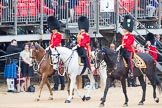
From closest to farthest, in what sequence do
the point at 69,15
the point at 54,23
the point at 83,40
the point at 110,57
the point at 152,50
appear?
1. the point at 110,57
2. the point at 83,40
3. the point at 54,23
4. the point at 69,15
5. the point at 152,50

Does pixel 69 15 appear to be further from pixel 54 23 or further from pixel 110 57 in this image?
pixel 110 57

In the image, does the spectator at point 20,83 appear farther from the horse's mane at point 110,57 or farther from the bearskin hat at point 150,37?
the horse's mane at point 110,57

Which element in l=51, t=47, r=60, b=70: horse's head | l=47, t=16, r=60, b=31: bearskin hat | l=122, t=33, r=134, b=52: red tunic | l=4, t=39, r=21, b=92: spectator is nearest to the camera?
l=122, t=33, r=134, b=52: red tunic

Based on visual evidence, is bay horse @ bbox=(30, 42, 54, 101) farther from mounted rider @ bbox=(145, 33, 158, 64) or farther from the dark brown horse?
mounted rider @ bbox=(145, 33, 158, 64)

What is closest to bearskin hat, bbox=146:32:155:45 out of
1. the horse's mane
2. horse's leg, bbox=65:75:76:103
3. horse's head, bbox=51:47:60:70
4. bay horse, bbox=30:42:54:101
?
bay horse, bbox=30:42:54:101

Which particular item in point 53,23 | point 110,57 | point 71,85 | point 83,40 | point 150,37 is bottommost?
point 71,85

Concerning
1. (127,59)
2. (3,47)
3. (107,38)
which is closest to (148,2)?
(107,38)

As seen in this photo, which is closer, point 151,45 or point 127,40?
point 127,40

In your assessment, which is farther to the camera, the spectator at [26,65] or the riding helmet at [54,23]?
the spectator at [26,65]

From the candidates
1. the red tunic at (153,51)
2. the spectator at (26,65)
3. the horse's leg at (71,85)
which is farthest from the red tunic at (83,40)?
the red tunic at (153,51)

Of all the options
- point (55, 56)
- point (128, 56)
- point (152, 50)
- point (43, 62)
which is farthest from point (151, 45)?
point (128, 56)

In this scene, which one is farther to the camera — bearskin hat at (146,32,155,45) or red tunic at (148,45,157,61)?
red tunic at (148,45,157,61)

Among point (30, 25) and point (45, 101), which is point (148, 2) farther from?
point (45, 101)

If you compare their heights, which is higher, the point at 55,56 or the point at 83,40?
the point at 83,40
